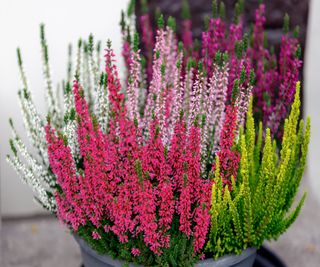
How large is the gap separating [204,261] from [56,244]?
4.30ft

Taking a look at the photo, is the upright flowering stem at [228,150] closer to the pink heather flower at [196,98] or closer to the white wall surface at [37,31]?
the pink heather flower at [196,98]

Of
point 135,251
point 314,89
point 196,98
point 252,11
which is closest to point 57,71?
point 252,11

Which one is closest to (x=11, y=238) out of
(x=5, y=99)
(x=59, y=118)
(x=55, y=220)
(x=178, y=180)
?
(x=55, y=220)

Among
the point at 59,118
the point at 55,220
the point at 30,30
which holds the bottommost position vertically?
the point at 55,220

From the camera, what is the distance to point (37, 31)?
2996 mm

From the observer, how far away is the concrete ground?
10.3 ft

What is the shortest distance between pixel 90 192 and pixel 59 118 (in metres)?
0.67

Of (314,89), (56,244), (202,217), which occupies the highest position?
(202,217)

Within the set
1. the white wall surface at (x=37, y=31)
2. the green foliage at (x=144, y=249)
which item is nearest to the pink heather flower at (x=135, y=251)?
the green foliage at (x=144, y=249)

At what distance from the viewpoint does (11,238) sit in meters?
3.27

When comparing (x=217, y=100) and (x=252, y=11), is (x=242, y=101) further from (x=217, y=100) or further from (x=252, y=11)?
(x=252, y=11)

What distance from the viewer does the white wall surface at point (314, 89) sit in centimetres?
329

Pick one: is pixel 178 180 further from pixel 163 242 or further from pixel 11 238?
pixel 11 238

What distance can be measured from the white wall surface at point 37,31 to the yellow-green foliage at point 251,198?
117cm
